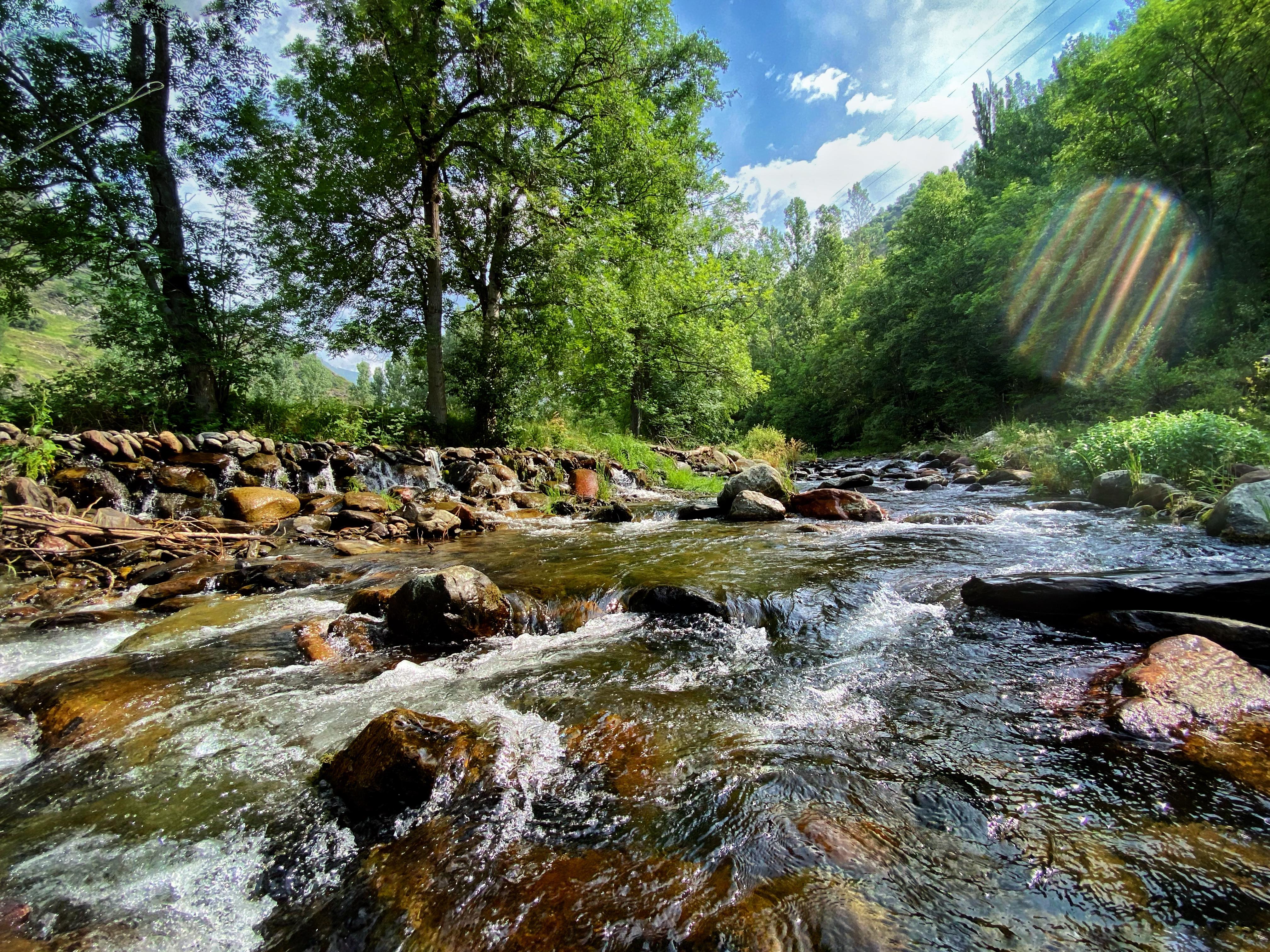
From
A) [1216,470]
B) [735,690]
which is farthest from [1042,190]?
[735,690]

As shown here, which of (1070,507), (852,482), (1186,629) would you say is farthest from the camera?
(852,482)

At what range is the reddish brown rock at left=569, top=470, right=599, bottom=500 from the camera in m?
10.8

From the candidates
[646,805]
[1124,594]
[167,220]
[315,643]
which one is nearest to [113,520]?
[315,643]

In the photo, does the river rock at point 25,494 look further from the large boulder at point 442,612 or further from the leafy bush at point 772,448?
the leafy bush at point 772,448

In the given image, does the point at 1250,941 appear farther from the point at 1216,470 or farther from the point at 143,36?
the point at 143,36

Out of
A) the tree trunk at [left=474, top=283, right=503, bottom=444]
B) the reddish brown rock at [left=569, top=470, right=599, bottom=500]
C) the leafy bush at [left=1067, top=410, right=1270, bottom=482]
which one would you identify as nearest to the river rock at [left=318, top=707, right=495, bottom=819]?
the reddish brown rock at [left=569, top=470, right=599, bottom=500]

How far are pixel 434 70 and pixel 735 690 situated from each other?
13.6 meters

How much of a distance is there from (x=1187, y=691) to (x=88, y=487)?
9551 millimetres

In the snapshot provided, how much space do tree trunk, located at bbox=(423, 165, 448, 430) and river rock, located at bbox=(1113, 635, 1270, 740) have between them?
12073 millimetres

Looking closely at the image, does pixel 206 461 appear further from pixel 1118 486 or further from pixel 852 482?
pixel 852 482

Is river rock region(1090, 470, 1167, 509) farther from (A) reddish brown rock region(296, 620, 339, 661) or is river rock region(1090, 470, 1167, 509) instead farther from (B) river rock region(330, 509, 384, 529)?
(B) river rock region(330, 509, 384, 529)

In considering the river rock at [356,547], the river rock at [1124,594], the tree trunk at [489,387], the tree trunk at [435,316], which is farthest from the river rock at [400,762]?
the tree trunk at [489,387]

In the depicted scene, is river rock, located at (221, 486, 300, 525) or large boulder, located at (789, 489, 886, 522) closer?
river rock, located at (221, 486, 300, 525)

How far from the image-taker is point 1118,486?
272 inches
